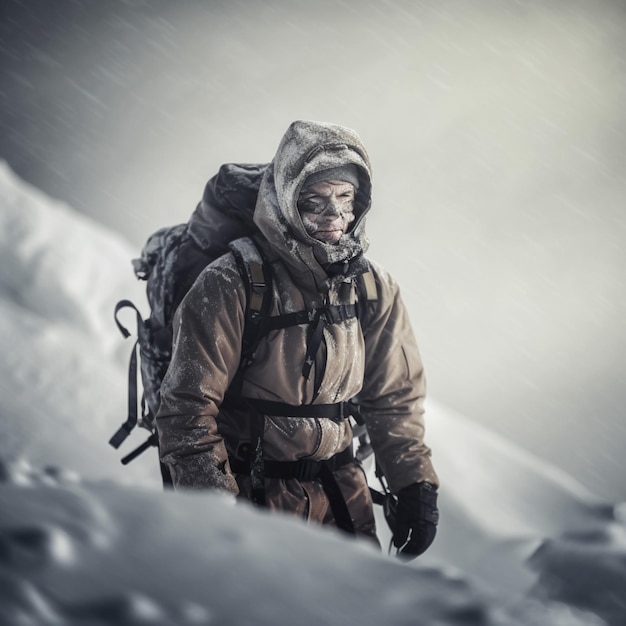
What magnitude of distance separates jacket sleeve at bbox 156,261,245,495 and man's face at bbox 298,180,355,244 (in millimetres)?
344

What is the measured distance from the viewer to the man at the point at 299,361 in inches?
71.1

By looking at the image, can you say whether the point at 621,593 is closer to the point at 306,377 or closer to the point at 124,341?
the point at 306,377

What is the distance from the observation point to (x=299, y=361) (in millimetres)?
1907

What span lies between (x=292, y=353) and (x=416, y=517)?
32.8 inches

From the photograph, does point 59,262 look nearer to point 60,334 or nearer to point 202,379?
point 60,334

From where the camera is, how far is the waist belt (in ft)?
6.36

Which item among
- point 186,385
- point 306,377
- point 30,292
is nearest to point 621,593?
point 306,377

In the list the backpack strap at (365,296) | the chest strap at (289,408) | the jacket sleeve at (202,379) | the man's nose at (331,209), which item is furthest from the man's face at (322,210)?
the chest strap at (289,408)

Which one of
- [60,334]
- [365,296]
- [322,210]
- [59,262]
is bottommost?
[60,334]

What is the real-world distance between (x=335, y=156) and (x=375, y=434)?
3.61 feet

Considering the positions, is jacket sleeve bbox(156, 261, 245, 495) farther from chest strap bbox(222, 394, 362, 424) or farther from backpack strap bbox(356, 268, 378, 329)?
backpack strap bbox(356, 268, 378, 329)

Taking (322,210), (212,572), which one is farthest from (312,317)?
(212,572)

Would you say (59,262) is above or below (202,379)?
below

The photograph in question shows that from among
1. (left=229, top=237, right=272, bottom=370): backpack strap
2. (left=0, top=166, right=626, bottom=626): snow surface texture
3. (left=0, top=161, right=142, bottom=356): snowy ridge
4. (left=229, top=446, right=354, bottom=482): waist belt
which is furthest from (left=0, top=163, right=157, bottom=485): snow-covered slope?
(left=0, top=166, right=626, bottom=626): snow surface texture
